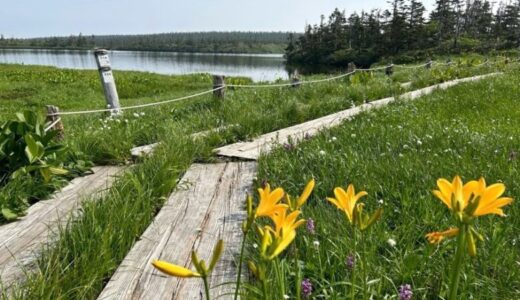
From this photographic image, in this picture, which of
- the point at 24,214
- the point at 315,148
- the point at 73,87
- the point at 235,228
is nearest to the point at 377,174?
the point at 315,148

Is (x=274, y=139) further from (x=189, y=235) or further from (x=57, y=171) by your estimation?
(x=189, y=235)

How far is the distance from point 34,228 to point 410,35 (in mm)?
78042

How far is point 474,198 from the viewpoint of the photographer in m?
0.80

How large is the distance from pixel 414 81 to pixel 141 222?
38.6ft

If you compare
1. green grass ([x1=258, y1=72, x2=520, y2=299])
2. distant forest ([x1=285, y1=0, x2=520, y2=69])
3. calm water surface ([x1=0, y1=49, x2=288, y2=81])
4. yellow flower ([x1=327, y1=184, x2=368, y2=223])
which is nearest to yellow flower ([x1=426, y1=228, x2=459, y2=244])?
yellow flower ([x1=327, y1=184, x2=368, y2=223])

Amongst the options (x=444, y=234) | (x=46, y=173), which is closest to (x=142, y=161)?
(x=46, y=173)

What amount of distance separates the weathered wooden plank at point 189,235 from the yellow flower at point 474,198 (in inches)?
66.8

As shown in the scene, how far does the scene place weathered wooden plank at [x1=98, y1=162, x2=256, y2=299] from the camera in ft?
7.79

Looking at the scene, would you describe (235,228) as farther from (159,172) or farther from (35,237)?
(35,237)

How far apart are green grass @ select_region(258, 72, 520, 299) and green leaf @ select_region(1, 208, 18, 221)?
85.7 inches

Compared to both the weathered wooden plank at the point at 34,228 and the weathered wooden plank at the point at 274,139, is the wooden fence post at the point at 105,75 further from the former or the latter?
the weathered wooden plank at the point at 34,228

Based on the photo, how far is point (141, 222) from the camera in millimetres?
3176

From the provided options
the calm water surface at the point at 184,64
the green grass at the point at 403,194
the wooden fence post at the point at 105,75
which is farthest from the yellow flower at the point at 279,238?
the calm water surface at the point at 184,64

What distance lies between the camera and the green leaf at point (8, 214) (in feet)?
11.3
